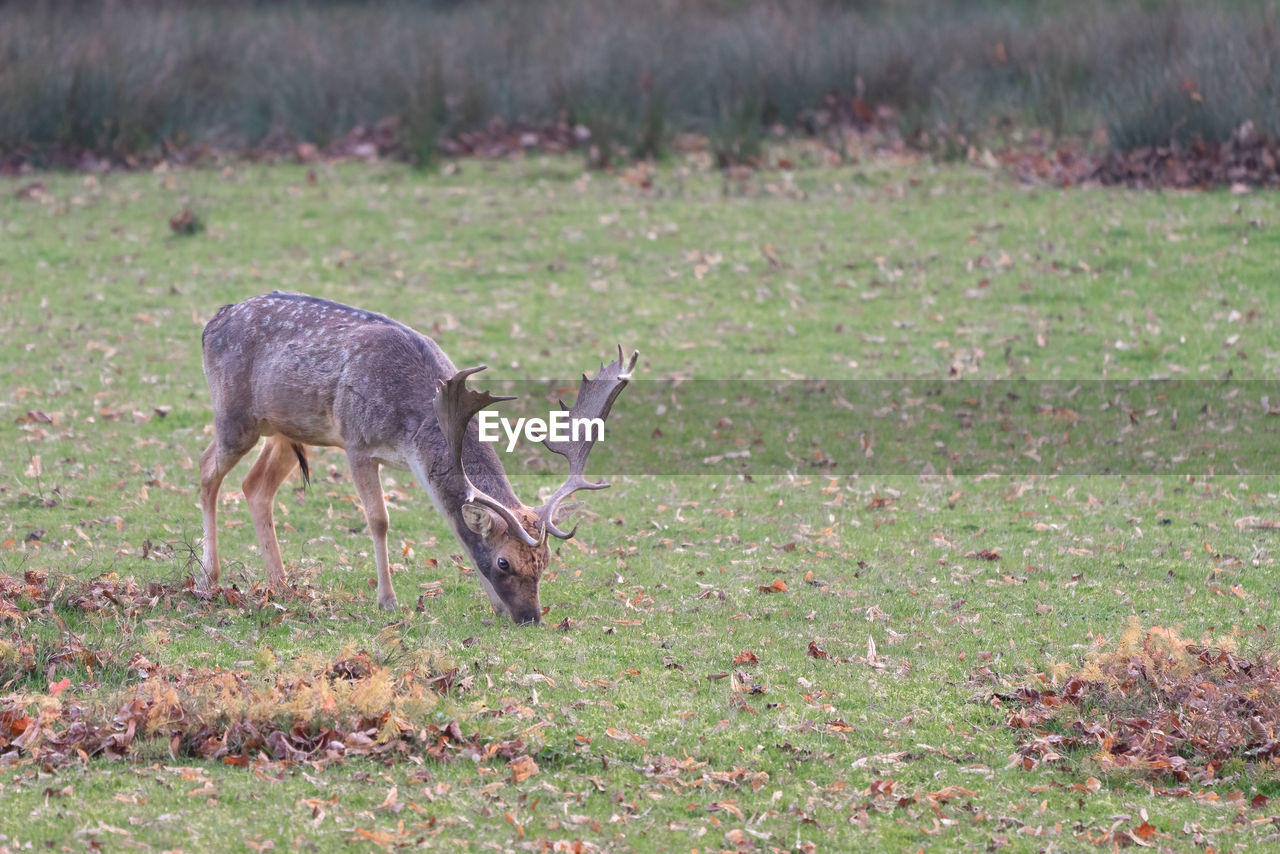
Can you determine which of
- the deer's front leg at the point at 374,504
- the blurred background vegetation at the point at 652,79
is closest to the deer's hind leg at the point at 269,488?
the deer's front leg at the point at 374,504

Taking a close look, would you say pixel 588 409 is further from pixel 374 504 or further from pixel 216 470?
pixel 216 470

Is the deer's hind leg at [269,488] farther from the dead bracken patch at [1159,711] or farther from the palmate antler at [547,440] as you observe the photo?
the dead bracken patch at [1159,711]

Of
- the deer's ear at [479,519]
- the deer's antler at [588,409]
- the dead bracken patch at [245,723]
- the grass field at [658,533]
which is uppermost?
the deer's antler at [588,409]

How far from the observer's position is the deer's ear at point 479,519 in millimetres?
8227

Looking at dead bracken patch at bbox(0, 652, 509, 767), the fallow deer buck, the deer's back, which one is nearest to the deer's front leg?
the fallow deer buck

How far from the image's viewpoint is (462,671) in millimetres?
7379

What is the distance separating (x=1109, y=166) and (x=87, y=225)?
12882 mm

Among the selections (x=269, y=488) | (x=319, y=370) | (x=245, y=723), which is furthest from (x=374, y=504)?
(x=245, y=723)

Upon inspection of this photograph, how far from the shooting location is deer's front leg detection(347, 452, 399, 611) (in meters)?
8.83

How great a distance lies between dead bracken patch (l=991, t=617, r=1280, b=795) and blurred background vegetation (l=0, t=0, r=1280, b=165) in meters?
13.5

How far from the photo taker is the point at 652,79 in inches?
896

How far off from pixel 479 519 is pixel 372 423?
1031 mm

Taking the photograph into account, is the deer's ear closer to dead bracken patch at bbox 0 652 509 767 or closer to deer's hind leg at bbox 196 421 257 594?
dead bracken patch at bbox 0 652 509 767

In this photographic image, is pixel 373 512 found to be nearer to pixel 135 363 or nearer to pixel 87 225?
pixel 135 363
